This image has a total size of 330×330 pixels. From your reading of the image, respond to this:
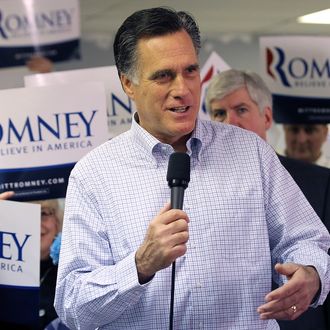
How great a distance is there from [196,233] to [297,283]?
27cm

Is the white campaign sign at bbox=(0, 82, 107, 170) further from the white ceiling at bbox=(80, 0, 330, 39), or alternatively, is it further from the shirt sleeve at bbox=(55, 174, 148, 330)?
the white ceiling at bbox=(80, 0, 330, 39)

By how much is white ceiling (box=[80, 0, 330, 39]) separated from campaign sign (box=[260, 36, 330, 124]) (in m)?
3.25

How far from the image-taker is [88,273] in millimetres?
1766

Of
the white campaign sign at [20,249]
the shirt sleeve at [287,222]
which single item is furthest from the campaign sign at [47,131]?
the shirt sleeve at [287,222]

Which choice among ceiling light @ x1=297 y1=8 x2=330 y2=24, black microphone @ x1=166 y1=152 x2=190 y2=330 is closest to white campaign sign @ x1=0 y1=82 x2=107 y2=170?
black microphone @ x1=166 y1=152 x2=190 y2=330

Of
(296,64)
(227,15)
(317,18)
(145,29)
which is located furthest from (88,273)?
(317,18)

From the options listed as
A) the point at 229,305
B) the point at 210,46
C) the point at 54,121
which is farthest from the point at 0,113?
the point at 210,46

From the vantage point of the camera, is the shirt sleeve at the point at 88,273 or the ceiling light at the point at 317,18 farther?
the ceiling light at the point at 317,18

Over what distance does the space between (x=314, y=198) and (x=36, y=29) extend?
1972 millimetres

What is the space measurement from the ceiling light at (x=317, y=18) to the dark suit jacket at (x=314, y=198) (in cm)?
473

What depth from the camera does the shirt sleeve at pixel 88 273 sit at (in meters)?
1.69

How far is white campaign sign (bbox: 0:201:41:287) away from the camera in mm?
2781

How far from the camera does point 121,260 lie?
176 centimetres

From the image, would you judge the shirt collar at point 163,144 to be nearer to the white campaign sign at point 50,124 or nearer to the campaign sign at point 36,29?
the white campaign sign at point 50,124
